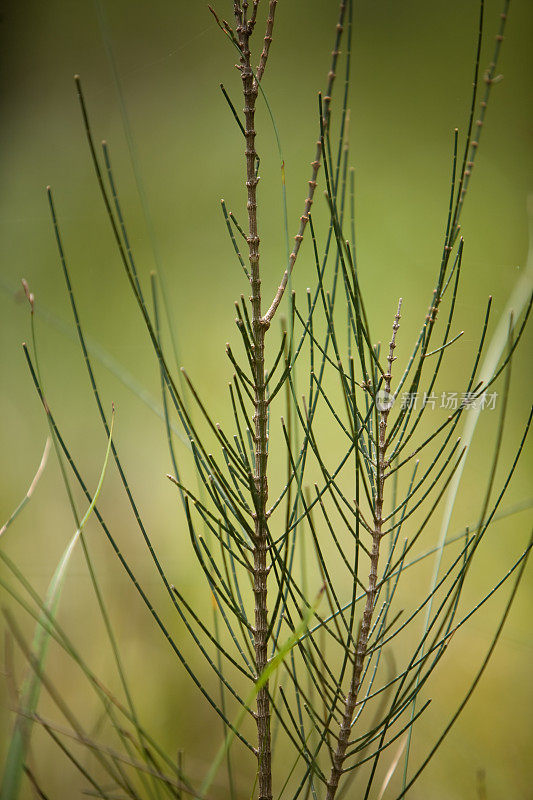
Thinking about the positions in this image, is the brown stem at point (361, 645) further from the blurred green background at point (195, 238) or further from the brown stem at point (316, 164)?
the blurred green background at point (195, 238)

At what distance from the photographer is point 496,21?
0.76m

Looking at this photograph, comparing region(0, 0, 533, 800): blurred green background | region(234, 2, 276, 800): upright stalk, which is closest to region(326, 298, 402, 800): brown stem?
region(234, 2, 276, 800): upright stalk

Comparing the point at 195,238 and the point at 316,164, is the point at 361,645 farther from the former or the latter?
the point at 195,238

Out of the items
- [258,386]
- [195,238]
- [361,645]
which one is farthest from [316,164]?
[195,238]

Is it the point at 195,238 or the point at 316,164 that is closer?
the point at 316,164

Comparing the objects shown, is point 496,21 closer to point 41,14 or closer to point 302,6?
point 302,6

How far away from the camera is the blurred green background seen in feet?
2.61

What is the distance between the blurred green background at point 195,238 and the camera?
0.79 m

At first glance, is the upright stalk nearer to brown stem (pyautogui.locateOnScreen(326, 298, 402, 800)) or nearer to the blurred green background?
brown stem (pyautogui.locateOnScreen(326, 298, 402, 800))

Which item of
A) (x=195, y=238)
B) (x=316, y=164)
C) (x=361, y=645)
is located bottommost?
(x=361, y=645)

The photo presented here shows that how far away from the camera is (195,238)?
93 centimetres

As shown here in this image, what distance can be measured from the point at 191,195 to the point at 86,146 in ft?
0.58

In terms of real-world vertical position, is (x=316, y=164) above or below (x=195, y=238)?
below

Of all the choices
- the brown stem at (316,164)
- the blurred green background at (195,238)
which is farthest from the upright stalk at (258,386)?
the blurred green background at (195,238)
